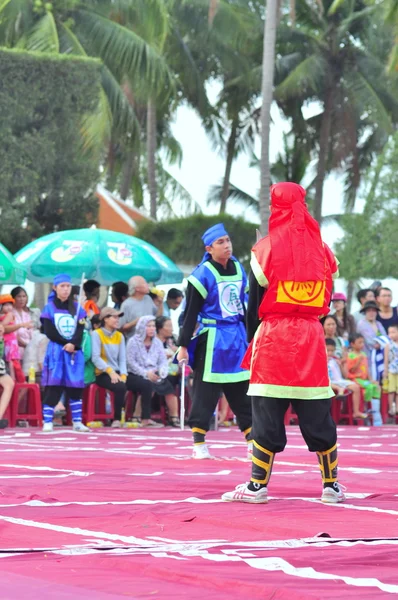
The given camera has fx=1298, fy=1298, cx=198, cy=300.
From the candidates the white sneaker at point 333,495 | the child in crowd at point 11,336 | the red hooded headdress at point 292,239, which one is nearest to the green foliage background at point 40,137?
the child in crowd at point 11,336

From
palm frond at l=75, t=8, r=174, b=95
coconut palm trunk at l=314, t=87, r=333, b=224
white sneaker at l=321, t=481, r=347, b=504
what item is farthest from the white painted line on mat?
coconut palm trunk at l=314, t=87, r=333, b=224

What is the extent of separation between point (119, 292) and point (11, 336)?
243 centimetres

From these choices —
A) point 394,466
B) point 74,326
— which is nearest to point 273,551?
point 394,466

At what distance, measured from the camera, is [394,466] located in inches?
379

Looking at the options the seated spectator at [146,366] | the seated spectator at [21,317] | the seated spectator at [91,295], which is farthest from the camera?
the seated spectator at [91,295]

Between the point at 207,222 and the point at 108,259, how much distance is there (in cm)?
1465

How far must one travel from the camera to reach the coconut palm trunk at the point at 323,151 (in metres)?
41.2

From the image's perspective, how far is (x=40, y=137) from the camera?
2691 centimetres

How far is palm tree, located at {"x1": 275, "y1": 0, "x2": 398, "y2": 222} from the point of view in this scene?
41.2 m

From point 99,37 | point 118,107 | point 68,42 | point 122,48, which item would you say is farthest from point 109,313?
point 118,107

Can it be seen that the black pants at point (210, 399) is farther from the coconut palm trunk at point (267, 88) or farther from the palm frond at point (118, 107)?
the palm frond at point (118, 107)

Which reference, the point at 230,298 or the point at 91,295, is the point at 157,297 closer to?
the point at 91,295

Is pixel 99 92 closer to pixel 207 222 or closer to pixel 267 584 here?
pixel 207 222

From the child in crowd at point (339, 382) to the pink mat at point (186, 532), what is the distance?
740cm
